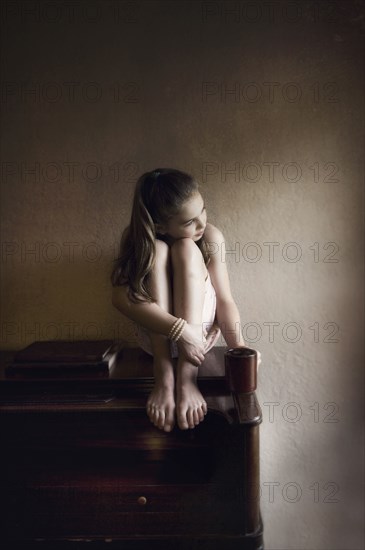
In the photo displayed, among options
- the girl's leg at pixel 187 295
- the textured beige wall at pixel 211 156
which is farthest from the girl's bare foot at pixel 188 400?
the textured beige wall at pixel 211 156

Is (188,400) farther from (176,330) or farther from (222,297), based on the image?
(222,297)

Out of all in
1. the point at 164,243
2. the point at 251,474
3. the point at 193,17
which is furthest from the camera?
the point at 193,17

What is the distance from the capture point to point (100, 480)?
1.11 meters

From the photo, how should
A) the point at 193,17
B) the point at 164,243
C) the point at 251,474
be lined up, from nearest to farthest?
the point at 251,474
the point at 164,243
the point at 193,17

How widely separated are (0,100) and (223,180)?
799 millimetres

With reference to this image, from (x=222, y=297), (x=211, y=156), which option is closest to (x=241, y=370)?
(x=222, y=297)

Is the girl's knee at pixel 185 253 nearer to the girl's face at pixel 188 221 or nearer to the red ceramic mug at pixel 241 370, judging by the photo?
the girl's face at pixel 188 221

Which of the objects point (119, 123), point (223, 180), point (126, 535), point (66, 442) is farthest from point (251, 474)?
point (119, 123)

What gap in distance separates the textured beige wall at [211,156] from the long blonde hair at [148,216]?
32 cm

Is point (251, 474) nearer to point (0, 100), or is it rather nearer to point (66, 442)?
point (66, 442)

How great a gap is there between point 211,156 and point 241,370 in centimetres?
77

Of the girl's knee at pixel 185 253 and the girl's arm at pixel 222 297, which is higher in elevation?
the girl's knee at pixel 185 253

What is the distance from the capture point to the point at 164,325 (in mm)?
1147

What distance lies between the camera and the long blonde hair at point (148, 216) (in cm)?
119
